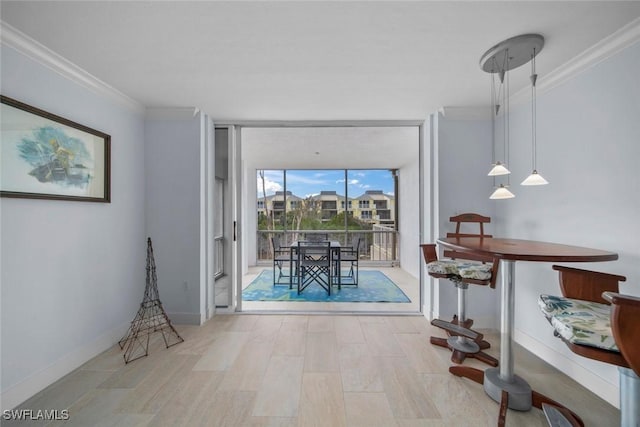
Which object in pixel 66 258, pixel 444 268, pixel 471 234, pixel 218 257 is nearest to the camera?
pixel 66 258

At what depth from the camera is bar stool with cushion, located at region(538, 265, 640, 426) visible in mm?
947

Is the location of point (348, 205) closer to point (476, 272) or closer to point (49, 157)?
point (476, 272)

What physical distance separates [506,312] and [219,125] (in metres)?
3.28

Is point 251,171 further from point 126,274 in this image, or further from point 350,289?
point 126,274

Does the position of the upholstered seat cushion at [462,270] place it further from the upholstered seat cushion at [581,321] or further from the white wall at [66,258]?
the white wall at [66,258]

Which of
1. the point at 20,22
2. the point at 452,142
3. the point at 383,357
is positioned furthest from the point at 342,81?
the point at 383,357

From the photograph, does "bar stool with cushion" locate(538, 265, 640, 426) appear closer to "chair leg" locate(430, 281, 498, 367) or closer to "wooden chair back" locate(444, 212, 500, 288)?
"wooden chair back" locate(444, 212, 500, 288)

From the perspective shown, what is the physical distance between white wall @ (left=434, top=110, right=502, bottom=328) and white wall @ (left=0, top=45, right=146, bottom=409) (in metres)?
3.19

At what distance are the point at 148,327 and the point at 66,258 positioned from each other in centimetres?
106

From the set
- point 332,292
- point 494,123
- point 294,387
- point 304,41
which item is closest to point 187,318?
point 294,387

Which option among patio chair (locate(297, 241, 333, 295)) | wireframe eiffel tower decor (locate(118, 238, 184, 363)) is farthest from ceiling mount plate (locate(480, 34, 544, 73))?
wireframe eiffel tower decor (locate(118, 238, 184, 363))

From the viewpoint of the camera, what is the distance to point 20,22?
1598 mm

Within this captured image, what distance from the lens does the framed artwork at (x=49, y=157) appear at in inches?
66.7

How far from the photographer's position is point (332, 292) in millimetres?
4406
